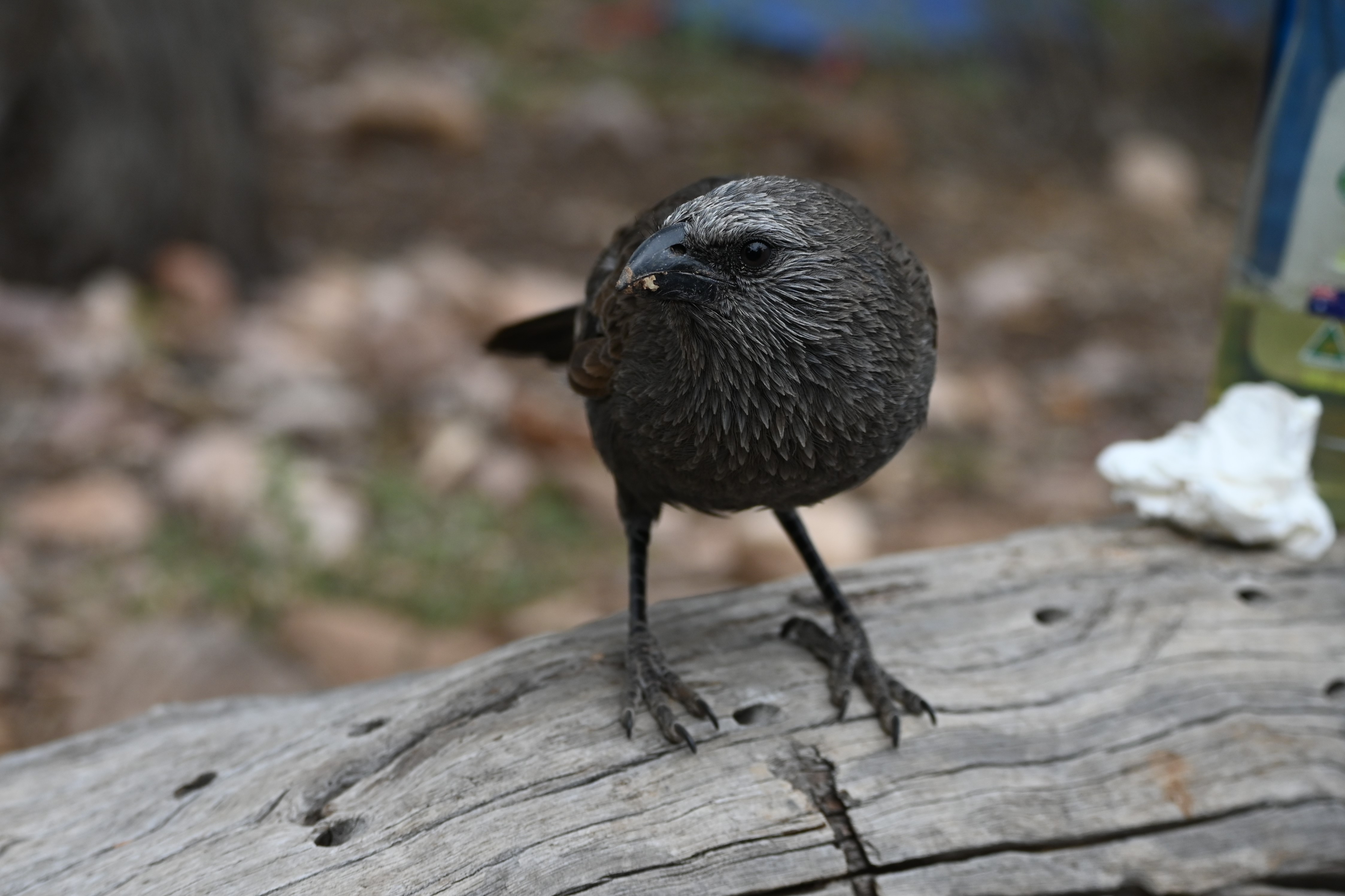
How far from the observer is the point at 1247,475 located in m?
3.29

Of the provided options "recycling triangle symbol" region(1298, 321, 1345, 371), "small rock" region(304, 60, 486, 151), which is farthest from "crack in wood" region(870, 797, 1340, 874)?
"small rock" region(304, 60, 486, 151)

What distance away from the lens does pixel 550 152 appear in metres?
8.37

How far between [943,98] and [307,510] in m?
6.32

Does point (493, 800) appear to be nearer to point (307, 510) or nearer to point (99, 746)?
point (99, 746)

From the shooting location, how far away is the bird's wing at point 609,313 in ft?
8.96

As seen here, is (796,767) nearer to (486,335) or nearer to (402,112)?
(486,335)

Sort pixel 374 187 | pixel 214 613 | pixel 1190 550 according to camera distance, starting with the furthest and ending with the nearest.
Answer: pixel 374 187 < pixel 214 613 < pixel 1190 550

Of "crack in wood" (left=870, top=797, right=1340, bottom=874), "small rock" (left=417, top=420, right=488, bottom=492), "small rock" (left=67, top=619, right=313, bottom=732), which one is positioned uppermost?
"small rock" (left=417, top=420, right=488, bottom=492)

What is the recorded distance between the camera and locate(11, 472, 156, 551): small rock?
15.3 ft

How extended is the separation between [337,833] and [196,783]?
515mm

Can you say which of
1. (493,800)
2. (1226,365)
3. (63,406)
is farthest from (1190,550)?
(63,406)

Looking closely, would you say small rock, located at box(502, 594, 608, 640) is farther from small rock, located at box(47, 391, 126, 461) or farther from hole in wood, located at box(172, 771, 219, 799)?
small rock, located at box(47, 391, 126, 461)

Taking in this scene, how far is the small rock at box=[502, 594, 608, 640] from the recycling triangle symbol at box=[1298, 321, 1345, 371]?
235 cm

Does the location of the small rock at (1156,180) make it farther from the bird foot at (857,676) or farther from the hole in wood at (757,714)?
the hole in wood at (757,714)
